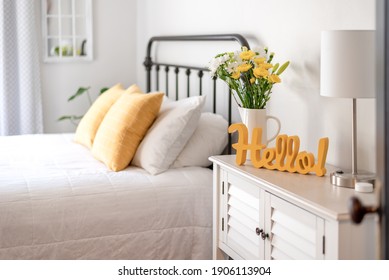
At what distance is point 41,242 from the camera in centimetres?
256

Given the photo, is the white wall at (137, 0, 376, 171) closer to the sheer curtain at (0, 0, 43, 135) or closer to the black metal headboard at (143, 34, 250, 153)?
the black metal headboard at (143, 34, 250, 153)

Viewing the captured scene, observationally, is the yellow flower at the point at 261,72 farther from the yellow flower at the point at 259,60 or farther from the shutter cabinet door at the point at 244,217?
the shutter cabinet door at the point at 244,217

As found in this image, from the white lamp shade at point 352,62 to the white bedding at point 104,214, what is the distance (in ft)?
3.27

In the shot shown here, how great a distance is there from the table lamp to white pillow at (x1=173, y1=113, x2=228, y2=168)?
3.46ft

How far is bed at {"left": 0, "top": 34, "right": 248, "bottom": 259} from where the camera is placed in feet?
8.36

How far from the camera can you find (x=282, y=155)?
7.47 feet

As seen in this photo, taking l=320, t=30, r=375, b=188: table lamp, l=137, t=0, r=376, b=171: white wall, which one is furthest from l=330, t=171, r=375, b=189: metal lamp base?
l=137, t=0, r=376, b=171: white wall

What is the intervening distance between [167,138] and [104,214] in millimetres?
474

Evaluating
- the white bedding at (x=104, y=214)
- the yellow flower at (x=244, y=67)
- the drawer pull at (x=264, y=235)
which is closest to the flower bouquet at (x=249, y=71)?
the yellow flower at (x=244, y=67)

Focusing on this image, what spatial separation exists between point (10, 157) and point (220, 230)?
4.07ft

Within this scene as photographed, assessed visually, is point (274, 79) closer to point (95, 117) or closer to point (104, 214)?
point (104, 214)

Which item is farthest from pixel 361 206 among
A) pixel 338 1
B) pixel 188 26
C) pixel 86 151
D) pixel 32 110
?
pixel 32 110

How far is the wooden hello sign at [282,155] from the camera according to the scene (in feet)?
7.07
